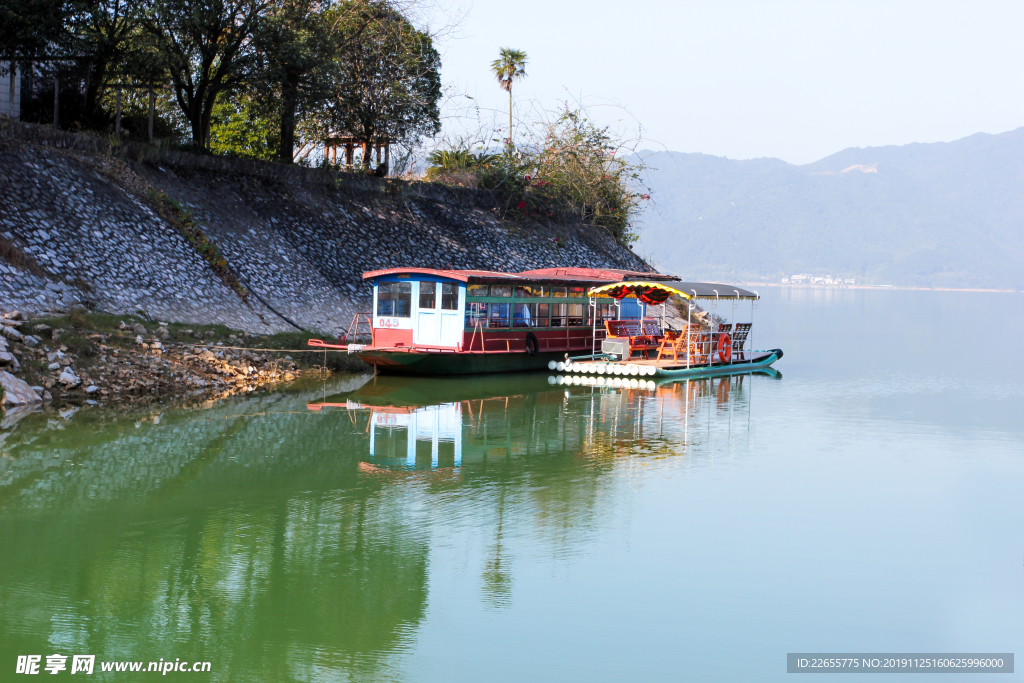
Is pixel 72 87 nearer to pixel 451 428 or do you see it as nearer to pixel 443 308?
pixel 443 308

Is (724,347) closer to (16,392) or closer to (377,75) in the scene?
(377,75)

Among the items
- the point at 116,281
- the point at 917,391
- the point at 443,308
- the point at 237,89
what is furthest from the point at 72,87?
the point at 917,391

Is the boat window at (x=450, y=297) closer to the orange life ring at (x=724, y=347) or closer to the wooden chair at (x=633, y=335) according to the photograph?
the wooden chair at (x=633, y=335)

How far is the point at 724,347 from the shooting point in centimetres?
2512

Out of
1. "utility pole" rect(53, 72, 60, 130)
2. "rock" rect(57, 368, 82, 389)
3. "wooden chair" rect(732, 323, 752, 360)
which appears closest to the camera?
"rock" rect(57, 368, 82, 389)

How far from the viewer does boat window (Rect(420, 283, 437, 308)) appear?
2170 cm

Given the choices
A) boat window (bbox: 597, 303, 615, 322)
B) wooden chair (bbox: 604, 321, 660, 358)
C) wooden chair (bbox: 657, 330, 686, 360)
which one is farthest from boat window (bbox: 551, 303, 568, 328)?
wooden chair (bbox: 657, 330, 686, 360)

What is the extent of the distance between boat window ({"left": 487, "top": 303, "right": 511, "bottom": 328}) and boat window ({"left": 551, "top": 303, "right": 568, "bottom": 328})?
203cm

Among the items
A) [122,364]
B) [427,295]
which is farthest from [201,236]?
[122,364]
